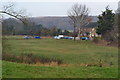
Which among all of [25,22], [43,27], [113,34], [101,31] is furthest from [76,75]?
[43,27]

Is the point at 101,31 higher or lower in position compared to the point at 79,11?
lower

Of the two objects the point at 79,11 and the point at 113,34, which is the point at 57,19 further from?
the point at 113,34

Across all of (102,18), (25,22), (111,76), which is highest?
(102,18)

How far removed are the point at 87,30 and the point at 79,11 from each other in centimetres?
1716

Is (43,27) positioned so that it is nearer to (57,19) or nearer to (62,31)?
(57,19)

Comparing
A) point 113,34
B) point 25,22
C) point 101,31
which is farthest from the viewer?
point 101,31

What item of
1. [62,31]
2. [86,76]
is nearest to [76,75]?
[86,76]

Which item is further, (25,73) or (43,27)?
(43,27)

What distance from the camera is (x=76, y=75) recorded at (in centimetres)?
745

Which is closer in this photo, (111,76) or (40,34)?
(111,76)

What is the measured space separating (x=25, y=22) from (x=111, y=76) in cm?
906

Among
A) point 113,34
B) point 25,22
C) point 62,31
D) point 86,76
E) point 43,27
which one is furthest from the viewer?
point 62,31

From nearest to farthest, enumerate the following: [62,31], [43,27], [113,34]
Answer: [113,34]
[43,27]
[62,31]

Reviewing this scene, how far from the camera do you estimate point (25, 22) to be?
49.9ft
